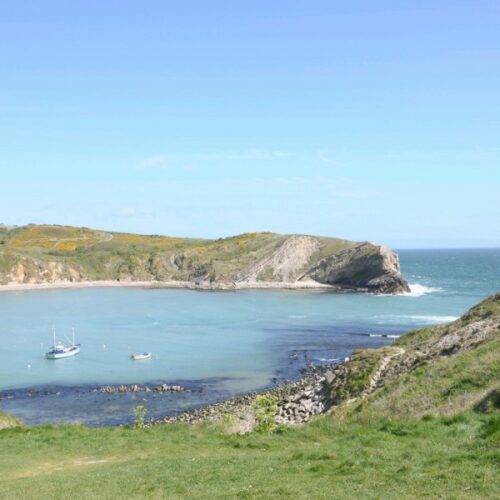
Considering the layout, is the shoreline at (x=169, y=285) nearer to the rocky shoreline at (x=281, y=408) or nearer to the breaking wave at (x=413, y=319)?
the breaking wave at (x=413, y=319)

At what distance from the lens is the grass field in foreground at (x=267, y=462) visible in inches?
501

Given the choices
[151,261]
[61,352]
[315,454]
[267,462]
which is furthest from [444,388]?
[151,261]

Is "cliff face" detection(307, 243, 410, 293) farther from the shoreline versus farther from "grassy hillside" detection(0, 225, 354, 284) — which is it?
"grassy hillside" detection(0, 225, 354, 284)

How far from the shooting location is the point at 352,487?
12734 mm

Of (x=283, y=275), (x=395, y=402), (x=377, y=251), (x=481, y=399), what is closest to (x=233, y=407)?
(x=395, y=402)

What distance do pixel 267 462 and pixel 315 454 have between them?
4.56 feet

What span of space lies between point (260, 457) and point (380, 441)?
359 centimetres

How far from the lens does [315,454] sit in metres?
16.1

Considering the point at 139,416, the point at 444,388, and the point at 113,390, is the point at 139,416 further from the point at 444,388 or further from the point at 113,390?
the point at 113,390

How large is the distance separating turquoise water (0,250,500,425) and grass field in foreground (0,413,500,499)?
22.4 meters

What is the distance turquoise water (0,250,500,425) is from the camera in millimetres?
50750

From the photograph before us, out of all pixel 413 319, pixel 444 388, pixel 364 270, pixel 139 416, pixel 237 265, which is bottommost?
pixel 413 319

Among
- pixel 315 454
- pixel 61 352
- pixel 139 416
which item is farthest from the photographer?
pixel 61 352

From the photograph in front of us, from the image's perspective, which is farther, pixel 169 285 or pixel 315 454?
pixel 169 285
